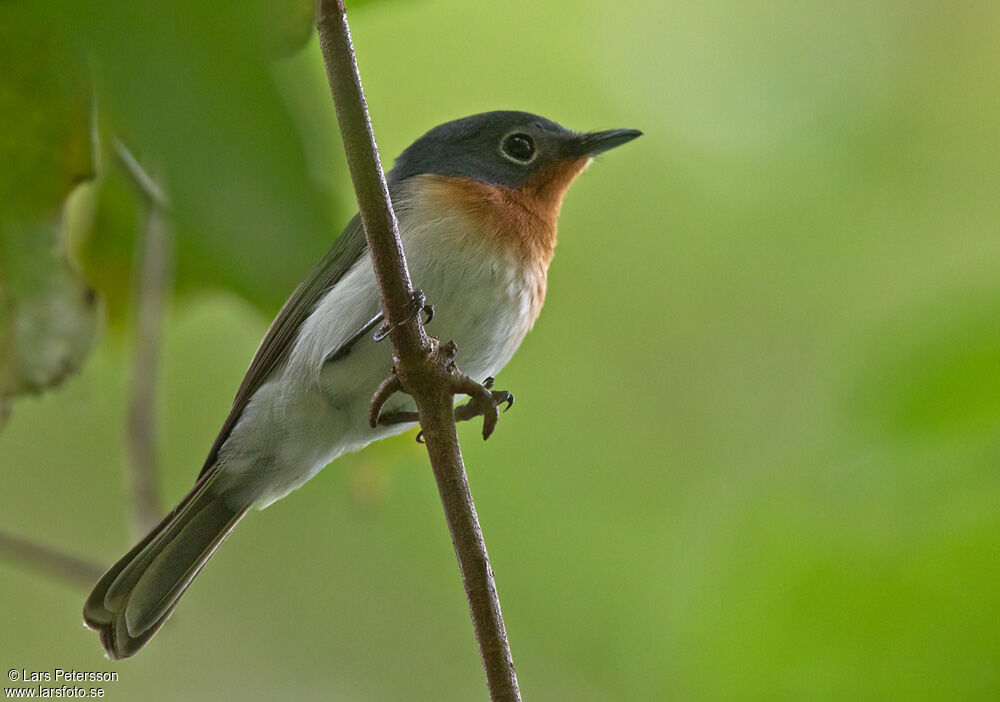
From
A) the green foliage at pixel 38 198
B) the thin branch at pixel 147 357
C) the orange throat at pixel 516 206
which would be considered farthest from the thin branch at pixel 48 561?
the orange throat at pixel 516 206

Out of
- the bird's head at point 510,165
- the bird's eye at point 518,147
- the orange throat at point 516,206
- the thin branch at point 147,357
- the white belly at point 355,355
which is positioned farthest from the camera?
the bird's eye at point 518,147

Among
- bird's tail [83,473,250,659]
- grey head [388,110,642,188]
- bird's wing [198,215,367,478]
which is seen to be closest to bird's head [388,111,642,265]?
grey head [388,110,642,188]

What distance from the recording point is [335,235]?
2061mm

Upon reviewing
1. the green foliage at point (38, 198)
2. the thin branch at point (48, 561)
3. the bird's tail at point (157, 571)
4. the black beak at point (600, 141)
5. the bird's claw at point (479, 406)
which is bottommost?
the bird's tail at point (157, 571)

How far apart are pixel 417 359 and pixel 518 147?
2.20 m

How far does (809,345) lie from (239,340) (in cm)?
276

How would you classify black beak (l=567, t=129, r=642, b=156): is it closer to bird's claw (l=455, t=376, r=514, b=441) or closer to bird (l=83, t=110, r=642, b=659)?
bird (l=83, t=110, r=642, b=659)

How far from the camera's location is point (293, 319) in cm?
340

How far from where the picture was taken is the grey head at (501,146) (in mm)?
3791

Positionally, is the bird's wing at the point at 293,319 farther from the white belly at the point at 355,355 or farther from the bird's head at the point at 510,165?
the bird's head at the point at 510,165

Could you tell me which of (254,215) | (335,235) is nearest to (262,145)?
(254,215)

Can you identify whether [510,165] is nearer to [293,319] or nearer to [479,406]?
[293,319]

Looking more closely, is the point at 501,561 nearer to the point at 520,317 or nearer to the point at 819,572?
the point at 520,317

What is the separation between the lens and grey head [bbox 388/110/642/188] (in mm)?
3791
